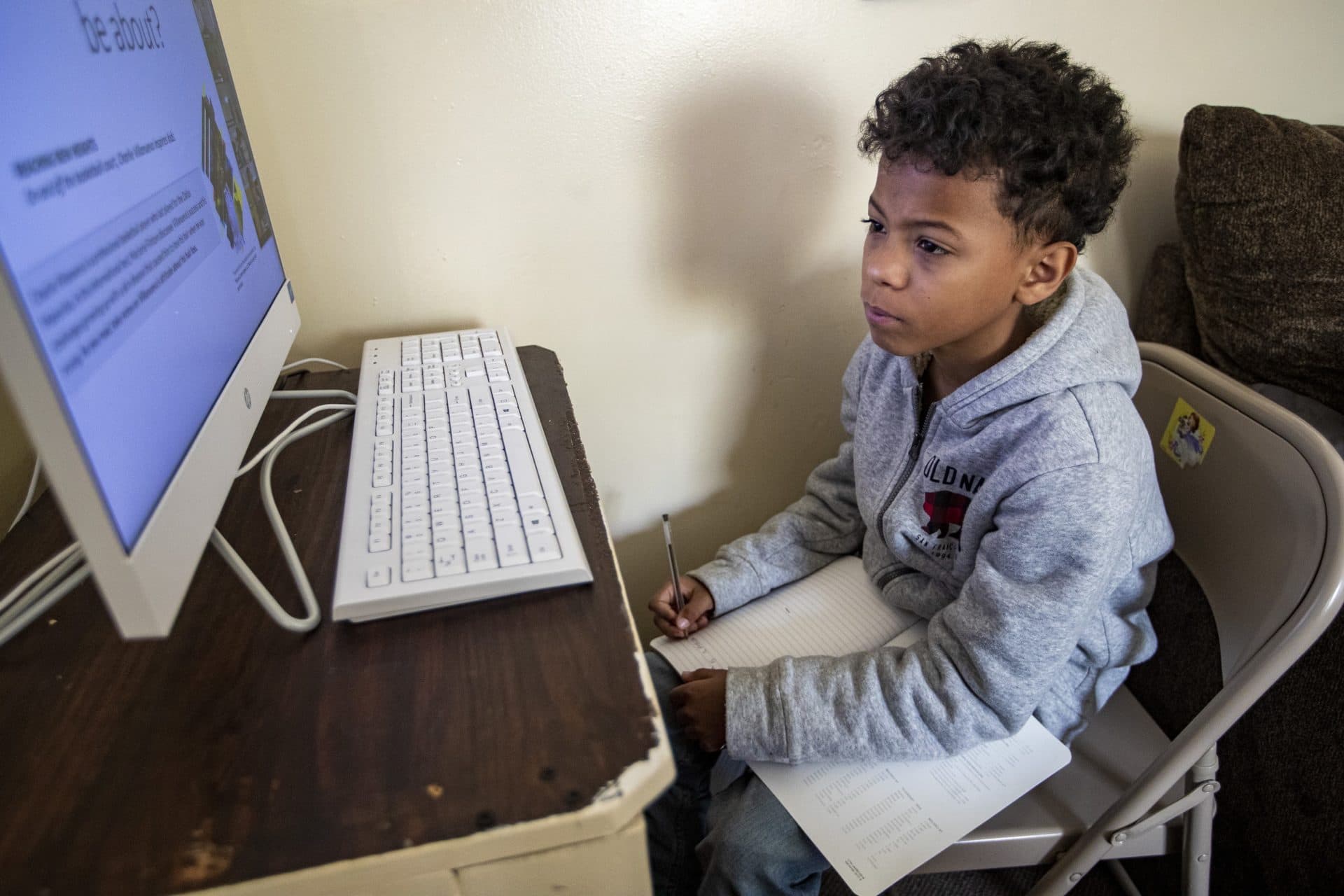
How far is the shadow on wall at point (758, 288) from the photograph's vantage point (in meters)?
0.96

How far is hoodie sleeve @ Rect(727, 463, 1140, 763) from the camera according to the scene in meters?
0.69

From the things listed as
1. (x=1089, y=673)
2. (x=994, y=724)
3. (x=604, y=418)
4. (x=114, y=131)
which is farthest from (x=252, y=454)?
(x=1089, y=673)

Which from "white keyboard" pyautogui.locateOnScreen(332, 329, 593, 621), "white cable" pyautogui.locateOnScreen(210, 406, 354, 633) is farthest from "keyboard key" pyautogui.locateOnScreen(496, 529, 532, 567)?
"white cable" pyautogui.locateOnScreen(210, 406, 354, 633)

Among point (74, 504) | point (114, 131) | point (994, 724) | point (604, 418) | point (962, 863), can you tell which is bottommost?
point (962, 863)

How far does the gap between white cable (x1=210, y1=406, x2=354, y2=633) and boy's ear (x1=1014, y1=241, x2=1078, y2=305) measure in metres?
0.70

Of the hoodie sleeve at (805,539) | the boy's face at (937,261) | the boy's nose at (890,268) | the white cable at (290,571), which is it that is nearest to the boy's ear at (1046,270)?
the boy's face at (937,261)

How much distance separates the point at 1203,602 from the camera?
1.00 metres

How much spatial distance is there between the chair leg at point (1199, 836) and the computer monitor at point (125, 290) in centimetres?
86

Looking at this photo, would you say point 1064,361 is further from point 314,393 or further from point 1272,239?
point 314,393

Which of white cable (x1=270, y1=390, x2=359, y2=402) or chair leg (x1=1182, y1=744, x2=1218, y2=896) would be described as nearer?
chair leg (x1=1182, y1=744, x2=1218, y2=896)

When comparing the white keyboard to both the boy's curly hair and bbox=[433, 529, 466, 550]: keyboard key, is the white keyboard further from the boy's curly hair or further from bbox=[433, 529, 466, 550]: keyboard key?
the boy's curly hair

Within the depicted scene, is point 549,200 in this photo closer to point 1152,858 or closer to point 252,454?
point 252,454

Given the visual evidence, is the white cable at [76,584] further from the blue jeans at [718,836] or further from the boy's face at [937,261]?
the boy's face at [937,261]

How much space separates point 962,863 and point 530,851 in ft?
1.74
